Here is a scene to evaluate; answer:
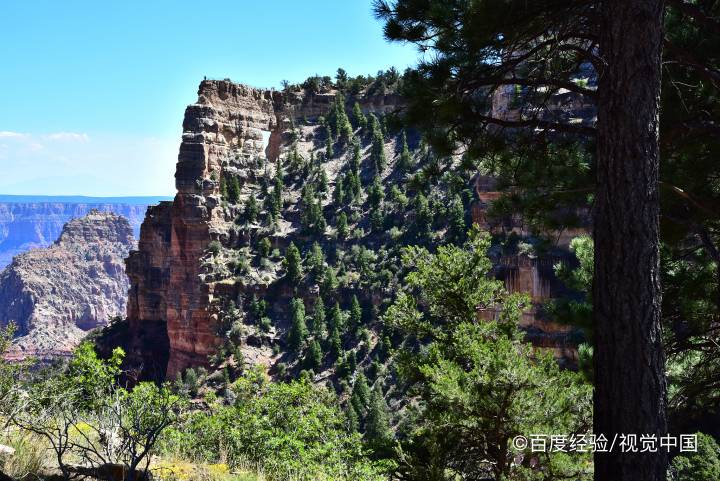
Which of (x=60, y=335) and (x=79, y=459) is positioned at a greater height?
(x=79, y=459)

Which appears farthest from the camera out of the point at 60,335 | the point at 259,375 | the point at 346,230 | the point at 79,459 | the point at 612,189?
the point at 60,335

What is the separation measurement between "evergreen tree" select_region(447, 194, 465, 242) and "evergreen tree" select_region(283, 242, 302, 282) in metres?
12.4

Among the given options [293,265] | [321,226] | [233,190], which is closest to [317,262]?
[293,265]

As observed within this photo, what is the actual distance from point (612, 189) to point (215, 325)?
40924 millimetres

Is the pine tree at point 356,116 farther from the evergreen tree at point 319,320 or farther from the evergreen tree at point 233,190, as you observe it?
the evergreen tree at point 319,320

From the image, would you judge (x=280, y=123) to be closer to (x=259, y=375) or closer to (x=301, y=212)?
(x=301, y=212)

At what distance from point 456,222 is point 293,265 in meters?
13.4

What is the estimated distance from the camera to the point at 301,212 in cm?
5000

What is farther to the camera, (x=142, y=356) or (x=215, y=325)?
(x=142, y=356)

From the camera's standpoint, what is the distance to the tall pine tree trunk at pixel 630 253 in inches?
189

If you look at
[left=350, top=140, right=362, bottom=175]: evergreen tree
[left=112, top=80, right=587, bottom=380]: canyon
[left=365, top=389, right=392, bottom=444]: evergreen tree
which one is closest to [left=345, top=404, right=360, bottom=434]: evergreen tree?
[left=365, top=389, right=392, bottom=444]: evergreen tree

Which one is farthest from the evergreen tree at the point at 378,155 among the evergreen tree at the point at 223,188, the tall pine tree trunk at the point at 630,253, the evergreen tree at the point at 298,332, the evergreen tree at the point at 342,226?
the tall pine tree trunk at the point at 630,253

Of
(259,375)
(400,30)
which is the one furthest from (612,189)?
(259,375)

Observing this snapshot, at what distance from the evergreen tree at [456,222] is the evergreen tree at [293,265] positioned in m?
12.4
